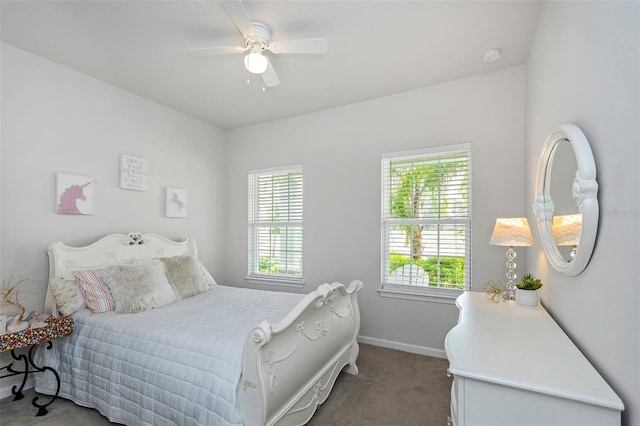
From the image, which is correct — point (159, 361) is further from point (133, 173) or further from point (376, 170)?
point (376, 170)

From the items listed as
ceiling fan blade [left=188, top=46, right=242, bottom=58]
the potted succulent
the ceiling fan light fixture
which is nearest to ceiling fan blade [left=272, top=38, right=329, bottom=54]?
the ceiling fan light fixture

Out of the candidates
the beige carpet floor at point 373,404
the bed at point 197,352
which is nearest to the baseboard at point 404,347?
the beige carpet floor at point 373,404

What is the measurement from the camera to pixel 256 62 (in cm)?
209

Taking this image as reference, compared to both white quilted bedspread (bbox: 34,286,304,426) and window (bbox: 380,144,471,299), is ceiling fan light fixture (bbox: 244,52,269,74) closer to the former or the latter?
window (bbox: 380,144,471,299)

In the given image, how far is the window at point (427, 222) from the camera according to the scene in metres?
2.96

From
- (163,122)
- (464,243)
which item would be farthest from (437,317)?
(163,122)

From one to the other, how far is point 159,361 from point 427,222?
260 centimetres

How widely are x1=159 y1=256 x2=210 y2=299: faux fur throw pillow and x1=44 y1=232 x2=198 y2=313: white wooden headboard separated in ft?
1.23

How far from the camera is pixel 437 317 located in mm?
2984

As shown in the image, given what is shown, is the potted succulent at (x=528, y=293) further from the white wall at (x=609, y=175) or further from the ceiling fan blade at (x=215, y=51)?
the ceiling fan blade at (x=215, y=51)

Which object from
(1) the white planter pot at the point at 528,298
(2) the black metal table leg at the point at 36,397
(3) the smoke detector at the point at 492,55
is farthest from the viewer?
(3) the smoke detector at the point at 492,55

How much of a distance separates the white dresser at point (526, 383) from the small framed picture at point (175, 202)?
3377mm

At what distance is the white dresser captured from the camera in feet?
2.93

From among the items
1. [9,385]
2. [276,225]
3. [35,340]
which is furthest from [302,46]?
[9,385]
